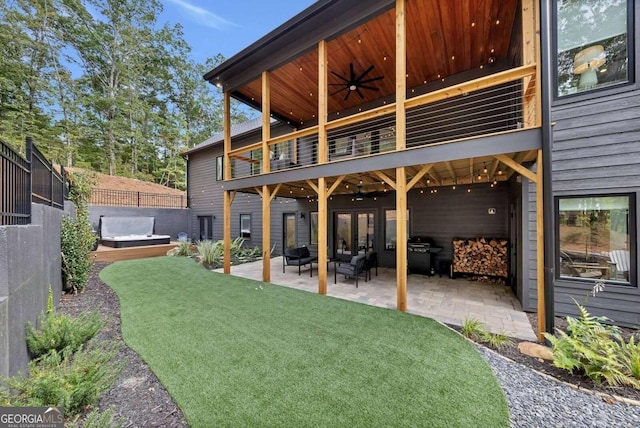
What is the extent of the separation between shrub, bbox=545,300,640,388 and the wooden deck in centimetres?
1287

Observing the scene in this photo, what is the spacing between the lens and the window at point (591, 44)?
161 inches

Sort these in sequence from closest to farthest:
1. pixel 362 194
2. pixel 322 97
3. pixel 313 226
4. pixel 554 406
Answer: pixel 554 406, pixel 322 97, pixel 362 194, pixel 313 226

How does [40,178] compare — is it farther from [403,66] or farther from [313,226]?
[313,226]

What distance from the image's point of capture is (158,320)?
14.0 feet

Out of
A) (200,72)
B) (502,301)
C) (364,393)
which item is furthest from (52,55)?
(502,301)

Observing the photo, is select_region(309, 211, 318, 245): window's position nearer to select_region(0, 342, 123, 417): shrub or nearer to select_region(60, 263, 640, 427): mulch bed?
select_region(60, 263, 640, 427): mulch bed

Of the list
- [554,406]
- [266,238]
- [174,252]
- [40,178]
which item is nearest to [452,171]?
[554,406]

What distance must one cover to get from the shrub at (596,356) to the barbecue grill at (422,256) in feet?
14.1

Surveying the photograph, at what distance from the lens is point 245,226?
42.4 feet

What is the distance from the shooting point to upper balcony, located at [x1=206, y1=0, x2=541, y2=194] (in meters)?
4.64

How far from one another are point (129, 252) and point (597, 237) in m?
14.4

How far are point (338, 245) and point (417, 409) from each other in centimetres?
773

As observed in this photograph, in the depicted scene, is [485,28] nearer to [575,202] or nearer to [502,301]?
[575,202]

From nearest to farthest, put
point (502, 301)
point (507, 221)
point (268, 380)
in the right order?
1. point (268, 380)
2. point (502, 301)
3. point (507, 221)
